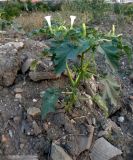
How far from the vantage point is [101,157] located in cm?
405

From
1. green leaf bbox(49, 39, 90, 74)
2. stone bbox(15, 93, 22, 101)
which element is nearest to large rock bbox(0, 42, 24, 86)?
stone bbox(15, 93, 22, 101)

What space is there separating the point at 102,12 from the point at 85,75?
349 cm

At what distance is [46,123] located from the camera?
409 centimetres

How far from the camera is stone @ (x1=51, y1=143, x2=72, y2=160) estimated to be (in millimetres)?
3883

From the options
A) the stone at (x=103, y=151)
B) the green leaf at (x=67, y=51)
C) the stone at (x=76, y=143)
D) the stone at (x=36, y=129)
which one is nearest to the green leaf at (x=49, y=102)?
the stone at (x=36, y=129)

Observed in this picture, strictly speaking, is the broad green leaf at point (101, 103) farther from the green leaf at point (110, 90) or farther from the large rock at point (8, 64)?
the large rock at point (8, 64)

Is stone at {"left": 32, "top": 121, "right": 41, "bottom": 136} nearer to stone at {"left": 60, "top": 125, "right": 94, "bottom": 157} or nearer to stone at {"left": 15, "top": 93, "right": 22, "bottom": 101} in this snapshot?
stone at {"left": 60, "top": 125, "right": 94, "bottom": 157}

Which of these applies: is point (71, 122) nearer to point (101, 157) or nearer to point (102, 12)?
point (101, 157)

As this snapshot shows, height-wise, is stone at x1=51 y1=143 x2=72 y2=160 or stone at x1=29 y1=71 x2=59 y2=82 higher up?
stone at x1=29 y1=71 x2=59 y2=82

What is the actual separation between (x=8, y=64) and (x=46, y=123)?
0.66 metres

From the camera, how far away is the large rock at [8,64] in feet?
14.1

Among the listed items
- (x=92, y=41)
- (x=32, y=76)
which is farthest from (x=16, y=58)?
(x=92, y=41)

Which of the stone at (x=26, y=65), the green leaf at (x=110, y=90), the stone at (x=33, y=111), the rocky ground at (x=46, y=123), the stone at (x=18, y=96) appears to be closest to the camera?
the green leaf at (x=110, y=90)

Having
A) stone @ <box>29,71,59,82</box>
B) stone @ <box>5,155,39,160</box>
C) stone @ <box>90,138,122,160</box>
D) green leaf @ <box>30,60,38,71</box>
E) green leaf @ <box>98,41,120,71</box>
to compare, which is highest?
green leaf @ <box>98,41,120,71</box>
